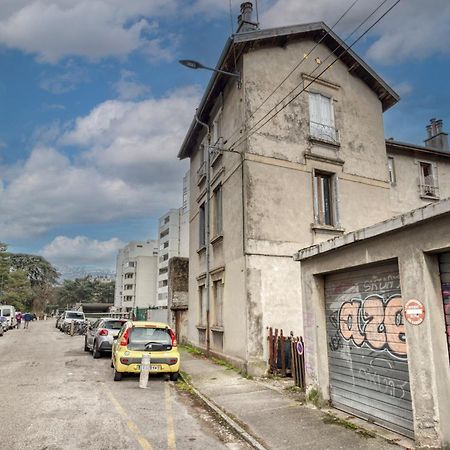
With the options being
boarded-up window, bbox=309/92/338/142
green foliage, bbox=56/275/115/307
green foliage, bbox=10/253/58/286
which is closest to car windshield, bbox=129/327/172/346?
boarded-up window, bbox=309/92/338/142

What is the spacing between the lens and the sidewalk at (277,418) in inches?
235

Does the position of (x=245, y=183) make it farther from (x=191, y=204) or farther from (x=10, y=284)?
(x=10, y=284)

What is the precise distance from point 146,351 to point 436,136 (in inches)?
768

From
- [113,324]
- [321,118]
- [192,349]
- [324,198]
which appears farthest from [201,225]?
[321,118]

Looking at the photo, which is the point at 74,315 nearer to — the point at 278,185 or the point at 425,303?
the point at 278,185

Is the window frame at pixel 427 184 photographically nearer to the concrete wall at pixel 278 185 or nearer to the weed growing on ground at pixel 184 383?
the concrete wall at pixel 278 185

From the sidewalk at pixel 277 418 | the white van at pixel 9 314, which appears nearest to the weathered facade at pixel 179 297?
the sidewalk at pixel 277 418

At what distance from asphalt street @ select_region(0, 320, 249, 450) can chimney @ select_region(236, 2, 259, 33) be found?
42.3ft

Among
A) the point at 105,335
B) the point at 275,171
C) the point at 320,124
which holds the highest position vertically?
the point at 320,124

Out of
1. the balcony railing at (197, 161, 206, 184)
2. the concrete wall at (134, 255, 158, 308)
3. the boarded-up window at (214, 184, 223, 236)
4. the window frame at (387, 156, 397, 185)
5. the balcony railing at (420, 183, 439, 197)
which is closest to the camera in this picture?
the boarded-up window at (214, 184, 223, 236)

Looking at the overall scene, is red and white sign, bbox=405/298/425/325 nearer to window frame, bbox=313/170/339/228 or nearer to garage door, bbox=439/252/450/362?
garage door, bbox=439/252/450/362

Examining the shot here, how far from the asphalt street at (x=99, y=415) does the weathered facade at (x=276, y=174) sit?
12.0 ft

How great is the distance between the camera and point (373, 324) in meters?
6.96

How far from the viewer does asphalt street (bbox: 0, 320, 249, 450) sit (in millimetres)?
6090
